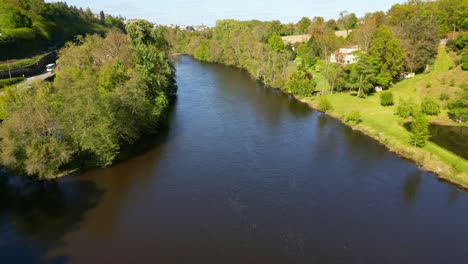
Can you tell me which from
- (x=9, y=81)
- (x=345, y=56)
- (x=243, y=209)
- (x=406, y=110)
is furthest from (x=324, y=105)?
(x=9, y=81)

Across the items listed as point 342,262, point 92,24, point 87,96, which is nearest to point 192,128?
point 87,96

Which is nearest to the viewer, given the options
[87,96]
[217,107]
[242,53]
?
[87,96]

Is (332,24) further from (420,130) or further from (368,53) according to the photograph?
(420,130)

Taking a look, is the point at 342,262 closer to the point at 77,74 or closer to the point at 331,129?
the point at 331,129

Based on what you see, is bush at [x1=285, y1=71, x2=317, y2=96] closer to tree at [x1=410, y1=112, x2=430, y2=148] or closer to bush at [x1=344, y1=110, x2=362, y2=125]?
bush at [x1=344, y1=110, x2=362, y2=125]

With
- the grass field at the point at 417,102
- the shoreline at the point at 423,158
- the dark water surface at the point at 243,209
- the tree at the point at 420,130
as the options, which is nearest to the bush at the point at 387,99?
the grass field at the point at 417,102

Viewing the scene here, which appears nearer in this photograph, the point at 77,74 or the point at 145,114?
the point at 145,114
